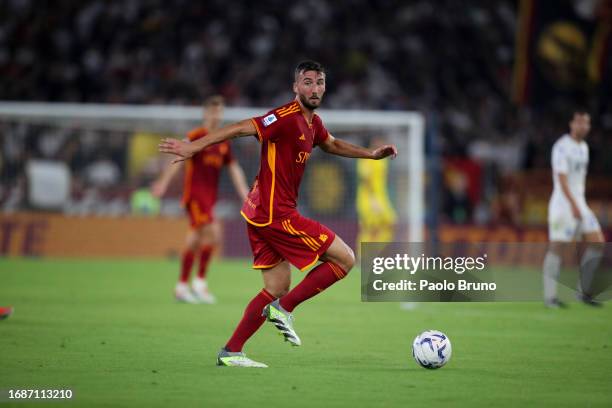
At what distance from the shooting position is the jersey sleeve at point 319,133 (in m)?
7.84

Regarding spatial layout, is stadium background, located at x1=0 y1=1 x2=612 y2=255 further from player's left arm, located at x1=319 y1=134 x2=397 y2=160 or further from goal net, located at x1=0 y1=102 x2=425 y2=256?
player's left arm, located at x1=319 y1=134 x2=397 y2=160

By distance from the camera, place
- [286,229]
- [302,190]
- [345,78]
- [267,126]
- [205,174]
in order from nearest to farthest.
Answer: [267,126]
[286,229]
[205,174]
[302,190]
[345,78]

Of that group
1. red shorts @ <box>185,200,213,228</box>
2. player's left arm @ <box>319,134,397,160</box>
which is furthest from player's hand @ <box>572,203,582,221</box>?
player's left arm @ <box>319,134,397,160</box>

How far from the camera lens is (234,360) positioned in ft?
24.7

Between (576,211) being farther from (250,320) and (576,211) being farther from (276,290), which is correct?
(250,320)

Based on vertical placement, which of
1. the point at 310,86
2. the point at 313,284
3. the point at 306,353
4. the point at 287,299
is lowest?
the point at 306,353

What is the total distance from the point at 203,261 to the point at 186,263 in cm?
24

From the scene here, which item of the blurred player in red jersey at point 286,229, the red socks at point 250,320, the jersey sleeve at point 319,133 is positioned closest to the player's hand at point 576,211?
the jersey sleeve at point 319,133

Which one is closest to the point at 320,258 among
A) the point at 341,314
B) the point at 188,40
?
the point at 341,314

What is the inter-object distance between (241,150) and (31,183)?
3.93 m

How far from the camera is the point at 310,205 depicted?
19.7m

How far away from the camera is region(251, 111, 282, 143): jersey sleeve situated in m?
7.32

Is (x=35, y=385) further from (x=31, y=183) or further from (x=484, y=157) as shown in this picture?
(x=484, y=157)

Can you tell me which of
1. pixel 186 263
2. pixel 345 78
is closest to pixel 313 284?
pixel 186 263
